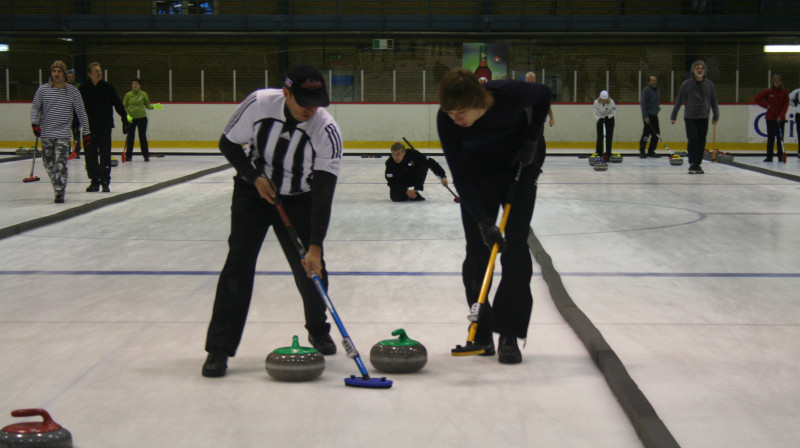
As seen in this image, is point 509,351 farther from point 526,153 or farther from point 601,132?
point 601,132

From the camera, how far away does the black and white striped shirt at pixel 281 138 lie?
3662 mm

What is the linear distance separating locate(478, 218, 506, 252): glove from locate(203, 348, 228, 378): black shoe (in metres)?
1.12

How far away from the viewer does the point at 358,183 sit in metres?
13.1

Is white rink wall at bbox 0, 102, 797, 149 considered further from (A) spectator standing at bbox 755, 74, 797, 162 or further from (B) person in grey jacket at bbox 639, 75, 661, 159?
(A) spectator standing at bbox 755, 74, 797, 162

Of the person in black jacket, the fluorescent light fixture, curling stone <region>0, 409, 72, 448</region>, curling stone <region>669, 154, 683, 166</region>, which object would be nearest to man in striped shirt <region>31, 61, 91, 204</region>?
the person in black jacket

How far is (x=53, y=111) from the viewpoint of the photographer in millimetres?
9711

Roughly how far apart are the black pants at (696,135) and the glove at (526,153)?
34.0ft

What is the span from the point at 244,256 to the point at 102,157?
8114mm

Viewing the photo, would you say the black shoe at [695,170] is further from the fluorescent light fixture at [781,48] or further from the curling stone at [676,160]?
the fluorescent light fixture at [781,48]

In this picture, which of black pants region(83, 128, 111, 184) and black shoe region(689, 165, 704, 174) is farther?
black shoe region(689, 165, 704, 174)

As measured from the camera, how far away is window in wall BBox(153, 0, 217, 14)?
80.7 ft

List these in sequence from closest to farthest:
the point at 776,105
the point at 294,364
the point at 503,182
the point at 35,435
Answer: the point at 35,435, the point at 294,364, the point at 503,182, the point at 776,105

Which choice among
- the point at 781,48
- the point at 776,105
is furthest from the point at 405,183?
the point at 781,48

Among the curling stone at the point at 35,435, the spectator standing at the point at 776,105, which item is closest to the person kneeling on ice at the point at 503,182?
the curling stone at the point at 35,435
